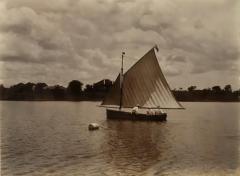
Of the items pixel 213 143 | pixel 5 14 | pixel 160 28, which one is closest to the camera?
pixel 5 14

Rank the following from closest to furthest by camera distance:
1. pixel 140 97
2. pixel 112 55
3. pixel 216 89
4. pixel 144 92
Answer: pixel 112 55, pixel 216 89, pixel 144 92, pixel 140 97

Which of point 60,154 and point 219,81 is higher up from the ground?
point 219,81

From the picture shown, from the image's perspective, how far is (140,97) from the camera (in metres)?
8.80

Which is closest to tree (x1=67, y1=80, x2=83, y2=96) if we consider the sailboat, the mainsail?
the sailboat

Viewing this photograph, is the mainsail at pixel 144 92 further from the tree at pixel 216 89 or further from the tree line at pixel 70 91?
the tree at pixel 216 89

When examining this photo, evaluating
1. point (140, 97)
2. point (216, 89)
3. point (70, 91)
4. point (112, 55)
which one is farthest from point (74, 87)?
point (140, 97)

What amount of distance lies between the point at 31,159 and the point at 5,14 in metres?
1.41

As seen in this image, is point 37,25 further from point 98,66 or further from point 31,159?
point 31,159

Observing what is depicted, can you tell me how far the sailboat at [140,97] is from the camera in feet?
23.7

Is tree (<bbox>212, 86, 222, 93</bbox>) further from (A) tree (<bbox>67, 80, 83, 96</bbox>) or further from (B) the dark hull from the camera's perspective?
(B) the dark hull

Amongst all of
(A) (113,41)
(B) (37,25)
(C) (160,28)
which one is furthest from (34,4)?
(C) (160,28)

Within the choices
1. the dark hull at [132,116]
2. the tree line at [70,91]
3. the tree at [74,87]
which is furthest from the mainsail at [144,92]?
the tree at [74,87]

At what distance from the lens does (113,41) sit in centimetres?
454

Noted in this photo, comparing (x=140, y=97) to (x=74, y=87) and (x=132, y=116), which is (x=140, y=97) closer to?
(x=132, y=116)
